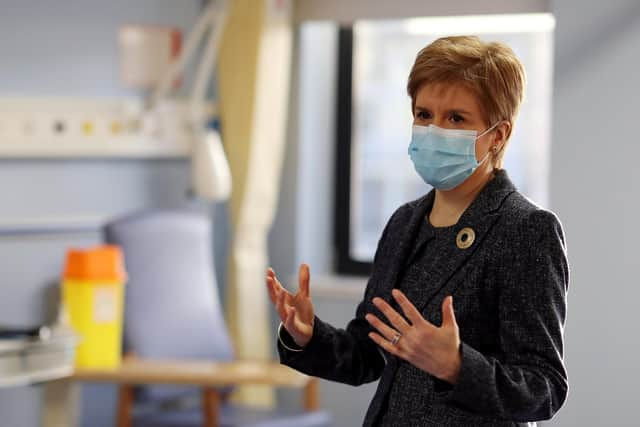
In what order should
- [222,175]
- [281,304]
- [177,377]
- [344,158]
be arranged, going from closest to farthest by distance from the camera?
[281,304]
[177,377]
[222,175]
[344,158]

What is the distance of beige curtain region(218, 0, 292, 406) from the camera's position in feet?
12.3

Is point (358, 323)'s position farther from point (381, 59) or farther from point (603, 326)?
point (381, 59)

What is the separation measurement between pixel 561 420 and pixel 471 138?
2.98 ft

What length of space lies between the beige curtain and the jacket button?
2.28m

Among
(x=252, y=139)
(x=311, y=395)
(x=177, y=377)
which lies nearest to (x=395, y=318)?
(x=177, y=377)

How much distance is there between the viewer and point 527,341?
55.6 inches

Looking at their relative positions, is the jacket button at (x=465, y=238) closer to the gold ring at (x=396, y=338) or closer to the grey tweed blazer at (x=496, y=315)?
the grey tweed blazer at (x=496, y=315)

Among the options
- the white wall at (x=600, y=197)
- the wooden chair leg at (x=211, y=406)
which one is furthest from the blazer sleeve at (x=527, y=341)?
the wooden chair leg at (x=211, y=406)

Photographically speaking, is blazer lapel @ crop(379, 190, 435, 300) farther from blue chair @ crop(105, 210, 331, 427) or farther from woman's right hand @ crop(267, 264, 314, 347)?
blue chair @ crop(105, 210, 331, 427)

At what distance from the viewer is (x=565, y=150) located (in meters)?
2.42

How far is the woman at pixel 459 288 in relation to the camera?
1.38 metres

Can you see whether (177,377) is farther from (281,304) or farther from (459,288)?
(459,288)

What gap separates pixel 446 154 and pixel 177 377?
1545 millimetres

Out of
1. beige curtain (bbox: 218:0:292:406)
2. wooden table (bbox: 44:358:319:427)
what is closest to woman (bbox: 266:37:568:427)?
wooden table (bbox: 44:358:319:427)
